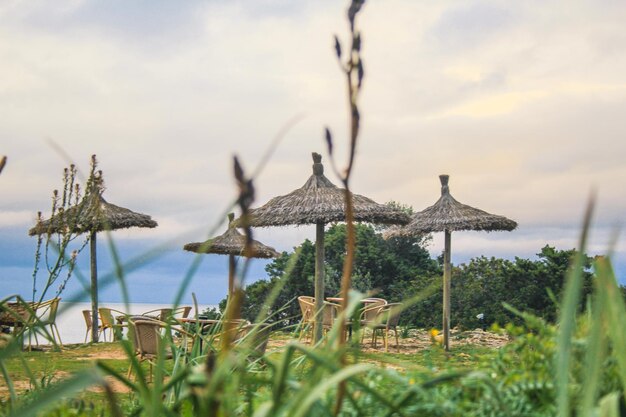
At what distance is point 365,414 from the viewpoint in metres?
1.25

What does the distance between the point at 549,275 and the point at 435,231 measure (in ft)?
9.54

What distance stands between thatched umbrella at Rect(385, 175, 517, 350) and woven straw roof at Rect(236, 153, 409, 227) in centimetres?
119

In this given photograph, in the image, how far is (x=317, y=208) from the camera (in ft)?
39.6

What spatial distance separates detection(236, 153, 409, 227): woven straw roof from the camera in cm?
1204

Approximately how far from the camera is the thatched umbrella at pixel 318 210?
39.4 feet

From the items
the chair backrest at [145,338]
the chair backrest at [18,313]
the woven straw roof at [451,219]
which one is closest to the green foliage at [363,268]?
the woven straw roof at [451,219]

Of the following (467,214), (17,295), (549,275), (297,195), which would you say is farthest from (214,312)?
(17,295)

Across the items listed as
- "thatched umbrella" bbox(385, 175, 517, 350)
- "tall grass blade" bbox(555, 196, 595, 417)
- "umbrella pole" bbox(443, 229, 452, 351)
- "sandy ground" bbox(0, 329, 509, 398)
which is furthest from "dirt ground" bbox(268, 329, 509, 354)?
"tall grass blade" bbox(555, 196, 595, 417)

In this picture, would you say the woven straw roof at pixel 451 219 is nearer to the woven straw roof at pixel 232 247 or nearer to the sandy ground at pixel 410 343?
the sandy ground at pixel 410 343

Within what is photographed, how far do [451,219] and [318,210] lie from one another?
9.91 ft

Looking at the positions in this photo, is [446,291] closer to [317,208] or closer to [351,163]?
[317,208]

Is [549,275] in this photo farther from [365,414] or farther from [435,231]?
[365,414]

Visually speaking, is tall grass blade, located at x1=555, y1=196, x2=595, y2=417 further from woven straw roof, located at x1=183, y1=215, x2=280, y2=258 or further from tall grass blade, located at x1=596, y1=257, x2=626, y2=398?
woven straw roof, located at x1=183, y1=215, x2=280, y2=258

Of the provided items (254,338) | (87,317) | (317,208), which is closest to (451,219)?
(317,208)
